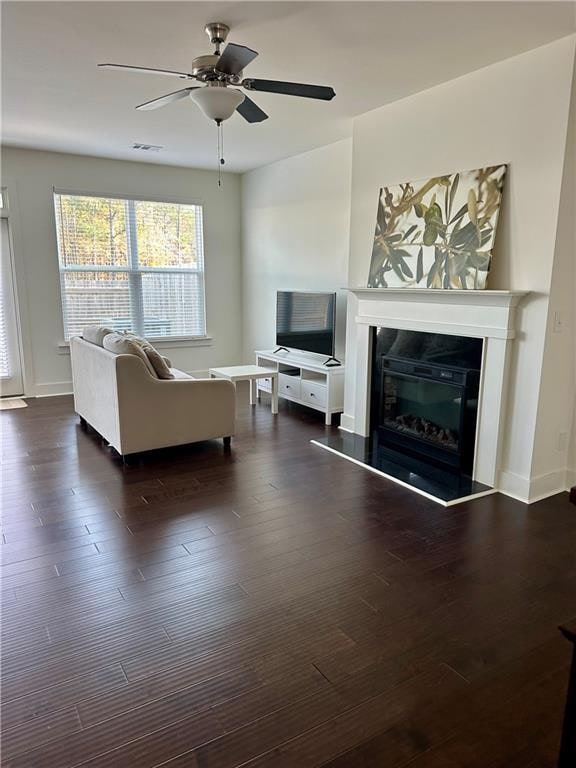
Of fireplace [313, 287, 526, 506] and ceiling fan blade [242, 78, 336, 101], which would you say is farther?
fireplace [313, 287, 526, 506]

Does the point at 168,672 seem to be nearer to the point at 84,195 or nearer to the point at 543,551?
the point at 543,551

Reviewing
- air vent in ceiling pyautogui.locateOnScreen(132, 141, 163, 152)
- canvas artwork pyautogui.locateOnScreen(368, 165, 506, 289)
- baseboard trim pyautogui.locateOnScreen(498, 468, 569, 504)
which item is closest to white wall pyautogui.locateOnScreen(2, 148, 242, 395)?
air vent in ceiling pyautogui.locateOnScreen(132, 141, 163, 152)

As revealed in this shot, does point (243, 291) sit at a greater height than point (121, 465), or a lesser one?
greater

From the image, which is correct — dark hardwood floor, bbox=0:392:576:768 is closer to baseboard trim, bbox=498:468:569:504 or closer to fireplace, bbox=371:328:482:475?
baseboard trim, bbox=498:468:569:504

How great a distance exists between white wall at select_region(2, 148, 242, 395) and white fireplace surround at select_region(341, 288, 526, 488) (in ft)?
11.1

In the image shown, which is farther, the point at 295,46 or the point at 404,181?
the point at 404,181

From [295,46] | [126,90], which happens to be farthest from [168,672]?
[126,90]

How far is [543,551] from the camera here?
9.11 feet

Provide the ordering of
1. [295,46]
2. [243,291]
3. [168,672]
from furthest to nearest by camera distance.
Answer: [243,291] < [295,46] < [168,672]

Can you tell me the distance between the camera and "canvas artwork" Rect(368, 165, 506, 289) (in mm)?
3420

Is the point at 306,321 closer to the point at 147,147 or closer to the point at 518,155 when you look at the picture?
the point at 147,147

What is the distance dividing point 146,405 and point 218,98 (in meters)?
2.24

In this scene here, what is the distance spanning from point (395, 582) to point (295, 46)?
3.02 meters

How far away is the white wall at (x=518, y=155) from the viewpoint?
9.95ft
